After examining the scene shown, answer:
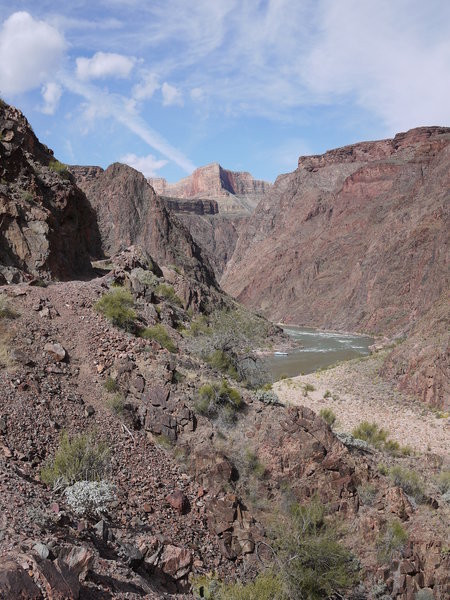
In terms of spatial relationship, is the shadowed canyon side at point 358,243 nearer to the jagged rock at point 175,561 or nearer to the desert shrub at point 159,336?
the desert shrub at point 159,336

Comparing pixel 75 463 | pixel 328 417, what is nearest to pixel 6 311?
pixel 75 463

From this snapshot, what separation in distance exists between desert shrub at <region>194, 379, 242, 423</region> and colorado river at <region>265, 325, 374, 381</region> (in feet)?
79.9

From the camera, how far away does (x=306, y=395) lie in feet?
92.9

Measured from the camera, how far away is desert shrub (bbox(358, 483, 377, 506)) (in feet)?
35.6

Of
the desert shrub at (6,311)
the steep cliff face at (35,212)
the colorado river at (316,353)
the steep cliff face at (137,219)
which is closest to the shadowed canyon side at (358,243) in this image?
the colorado river at (316,353)

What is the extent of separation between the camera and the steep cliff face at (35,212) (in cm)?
1739

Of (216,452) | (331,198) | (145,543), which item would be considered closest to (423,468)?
(216,452)

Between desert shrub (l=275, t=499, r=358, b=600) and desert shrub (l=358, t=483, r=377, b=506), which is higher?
desert shrub (l=358, t=483, r=377, b=506)

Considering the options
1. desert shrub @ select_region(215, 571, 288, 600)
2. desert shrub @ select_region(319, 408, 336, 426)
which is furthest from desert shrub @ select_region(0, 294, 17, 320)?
desert shrub @ select_region(319, 408, 336, 426)

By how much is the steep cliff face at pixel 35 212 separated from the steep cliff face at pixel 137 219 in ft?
179

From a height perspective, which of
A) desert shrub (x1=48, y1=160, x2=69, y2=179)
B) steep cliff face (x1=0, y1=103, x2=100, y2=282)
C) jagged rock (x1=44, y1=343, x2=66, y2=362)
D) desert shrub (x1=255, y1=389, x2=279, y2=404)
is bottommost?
desert shrub (x1=255, y1=389, x2=279, y2=404)

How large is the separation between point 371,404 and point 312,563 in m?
18.1

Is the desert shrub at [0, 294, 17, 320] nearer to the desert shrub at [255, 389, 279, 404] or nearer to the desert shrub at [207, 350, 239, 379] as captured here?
the desert shrub at [207, 350, 239, 379]

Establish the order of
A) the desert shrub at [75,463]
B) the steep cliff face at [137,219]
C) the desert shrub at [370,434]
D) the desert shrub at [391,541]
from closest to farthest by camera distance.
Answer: the desert shrub at [75,463] < the desert shrub at [391,541] < the desert shrub at [370,434] < the steep cliff face at [137,219]
